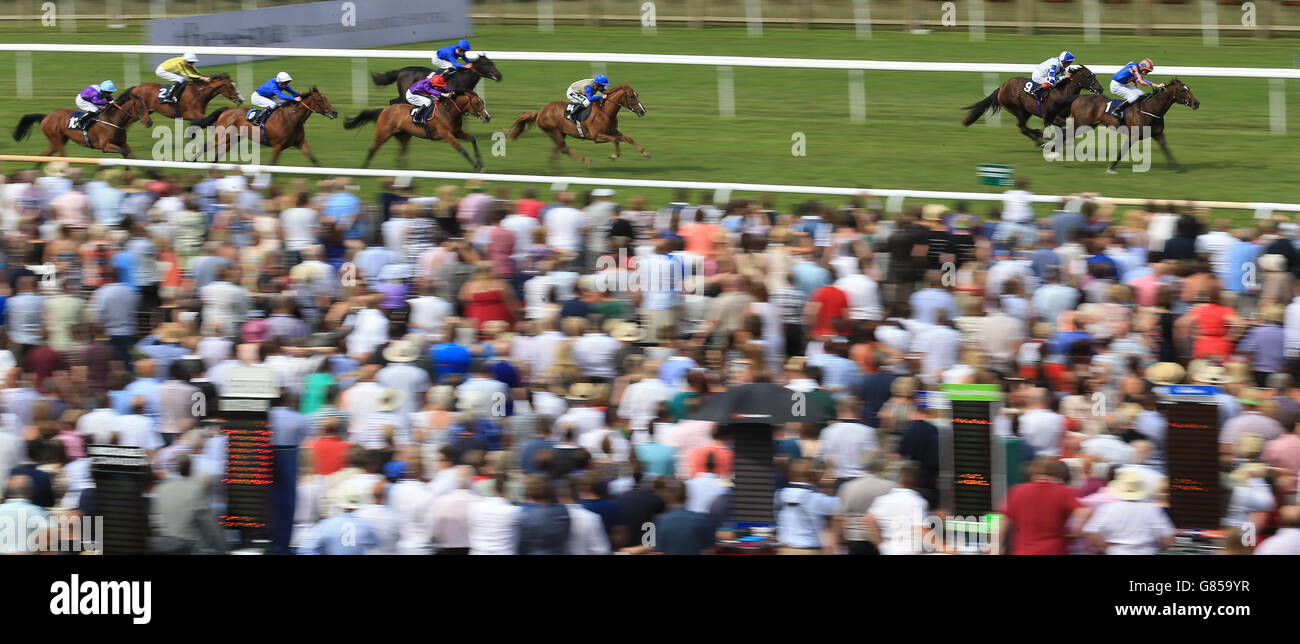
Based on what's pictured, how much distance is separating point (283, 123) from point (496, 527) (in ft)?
38.1

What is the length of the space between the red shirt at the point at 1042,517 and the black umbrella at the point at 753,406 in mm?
980

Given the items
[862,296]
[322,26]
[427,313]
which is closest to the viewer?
[427,313]

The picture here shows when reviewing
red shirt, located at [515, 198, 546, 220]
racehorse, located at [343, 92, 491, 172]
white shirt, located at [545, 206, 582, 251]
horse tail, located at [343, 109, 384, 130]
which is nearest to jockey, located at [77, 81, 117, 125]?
horse tail, located at [343, 109, 384, 130]

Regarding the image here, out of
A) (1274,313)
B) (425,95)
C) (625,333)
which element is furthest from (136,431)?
(425,95)

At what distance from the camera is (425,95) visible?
659 inches

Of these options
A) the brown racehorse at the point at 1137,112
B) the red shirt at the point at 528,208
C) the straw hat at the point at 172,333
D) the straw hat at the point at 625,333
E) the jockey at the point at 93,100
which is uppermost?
the jockey at the point at 93,100

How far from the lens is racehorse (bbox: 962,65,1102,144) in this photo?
16984 millimetres

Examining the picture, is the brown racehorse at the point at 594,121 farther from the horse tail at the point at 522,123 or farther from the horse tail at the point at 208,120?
the horse tail at the point at 208,120

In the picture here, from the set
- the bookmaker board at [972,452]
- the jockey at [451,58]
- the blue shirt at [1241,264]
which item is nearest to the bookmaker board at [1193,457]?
the bookmaker board at [972,452]

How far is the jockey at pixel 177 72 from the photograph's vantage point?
18406mm

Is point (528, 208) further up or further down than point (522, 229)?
further up

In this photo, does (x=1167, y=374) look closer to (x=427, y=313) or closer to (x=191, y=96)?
(x=427, y=313)

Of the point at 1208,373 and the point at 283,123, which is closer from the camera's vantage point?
the point at 1208,373
